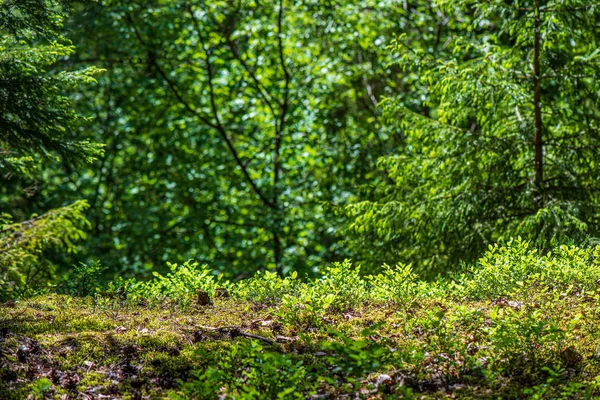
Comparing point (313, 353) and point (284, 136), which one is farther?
point (284, 136)

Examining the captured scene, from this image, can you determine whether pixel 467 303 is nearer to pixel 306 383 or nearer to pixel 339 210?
pixel 306 383

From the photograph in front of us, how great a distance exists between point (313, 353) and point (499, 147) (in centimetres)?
436

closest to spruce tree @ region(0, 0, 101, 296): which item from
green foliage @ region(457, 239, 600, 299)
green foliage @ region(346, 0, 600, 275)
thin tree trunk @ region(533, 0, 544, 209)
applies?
green foliage @ region(457, 239, 600, 299)

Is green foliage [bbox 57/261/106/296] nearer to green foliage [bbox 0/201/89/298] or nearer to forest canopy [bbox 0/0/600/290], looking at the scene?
green foliage [bbox 0/201/89/298]

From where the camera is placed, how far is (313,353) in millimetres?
5078

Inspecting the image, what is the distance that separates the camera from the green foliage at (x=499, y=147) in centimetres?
792

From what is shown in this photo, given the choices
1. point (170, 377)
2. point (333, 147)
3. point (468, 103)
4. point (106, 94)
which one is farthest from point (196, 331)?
point (106, 94)

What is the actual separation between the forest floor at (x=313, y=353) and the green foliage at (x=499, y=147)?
2.37 metres

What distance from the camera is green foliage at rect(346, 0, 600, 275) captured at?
792 cm

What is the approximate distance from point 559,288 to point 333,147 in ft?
23.6

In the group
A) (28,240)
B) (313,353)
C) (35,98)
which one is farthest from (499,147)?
(28,240)

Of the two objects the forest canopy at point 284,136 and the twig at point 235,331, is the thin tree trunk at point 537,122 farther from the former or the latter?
the twig at point 235,331

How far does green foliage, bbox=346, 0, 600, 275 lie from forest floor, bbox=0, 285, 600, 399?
2.37m

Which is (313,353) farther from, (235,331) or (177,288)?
(177,288)
